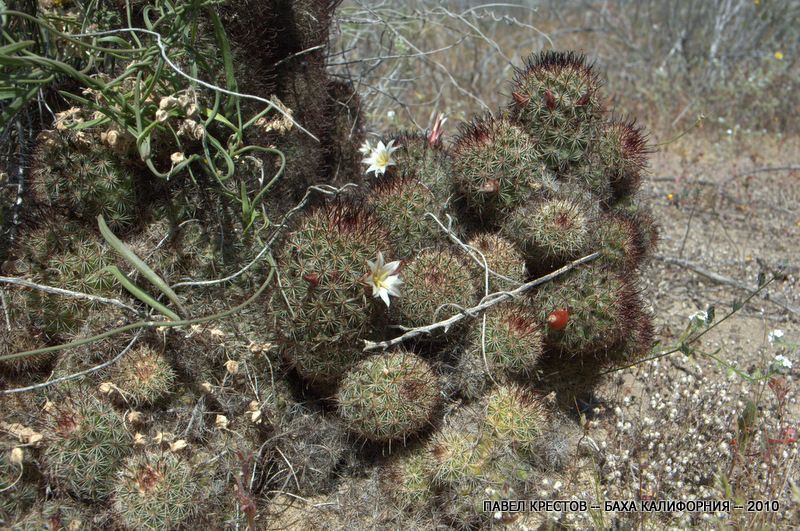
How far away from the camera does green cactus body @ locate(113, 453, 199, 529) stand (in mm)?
2418

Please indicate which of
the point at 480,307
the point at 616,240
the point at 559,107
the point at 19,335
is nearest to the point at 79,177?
the point at 19,335

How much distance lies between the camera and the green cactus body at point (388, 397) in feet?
8.80

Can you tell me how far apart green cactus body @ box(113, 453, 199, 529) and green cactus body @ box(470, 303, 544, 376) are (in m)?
1.32

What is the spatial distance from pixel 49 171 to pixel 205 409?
1.23 meters

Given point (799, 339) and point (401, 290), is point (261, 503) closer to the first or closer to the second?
point (401, 290)

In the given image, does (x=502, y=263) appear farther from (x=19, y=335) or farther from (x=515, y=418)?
(x=19, y=335)

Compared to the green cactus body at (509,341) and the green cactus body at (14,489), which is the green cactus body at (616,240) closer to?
the green cactus body at (509,341)

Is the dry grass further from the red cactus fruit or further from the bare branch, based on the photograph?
the bare branch

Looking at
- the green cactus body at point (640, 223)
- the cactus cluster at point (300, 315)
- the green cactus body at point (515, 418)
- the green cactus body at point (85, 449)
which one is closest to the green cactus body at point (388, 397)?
the cactus cluster at point (300, 315)

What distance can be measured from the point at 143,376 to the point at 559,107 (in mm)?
2307

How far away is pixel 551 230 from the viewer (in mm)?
3070

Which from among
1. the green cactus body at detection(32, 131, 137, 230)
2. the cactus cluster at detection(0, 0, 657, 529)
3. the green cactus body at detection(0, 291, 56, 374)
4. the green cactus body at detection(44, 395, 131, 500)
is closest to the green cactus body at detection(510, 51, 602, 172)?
the cactus cluster at detection(0, 0, 657, 529)

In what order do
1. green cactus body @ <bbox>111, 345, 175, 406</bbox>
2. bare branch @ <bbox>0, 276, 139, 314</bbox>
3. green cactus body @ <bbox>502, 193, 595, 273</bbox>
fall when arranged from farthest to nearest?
1. green cactus body @ <bbox>502, 193, 595, 273</bbox>
2. green cactus body @ <bbox>111, 345, 175, 406</bbox>
3. bare branch @ <bbox>0, 276, 139, 314</bbox>

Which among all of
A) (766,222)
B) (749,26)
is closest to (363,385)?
(766,222)
